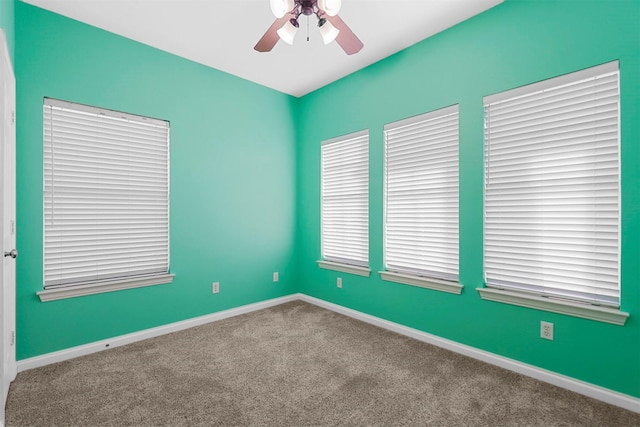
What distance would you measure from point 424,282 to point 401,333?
602 mm

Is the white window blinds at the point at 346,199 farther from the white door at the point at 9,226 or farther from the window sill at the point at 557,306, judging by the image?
the white door at the point at 9,226

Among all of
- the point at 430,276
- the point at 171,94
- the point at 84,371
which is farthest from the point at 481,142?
the point at 84,371

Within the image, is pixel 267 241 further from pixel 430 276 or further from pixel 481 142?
pixel 481 142

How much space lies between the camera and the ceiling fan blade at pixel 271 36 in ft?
6.67

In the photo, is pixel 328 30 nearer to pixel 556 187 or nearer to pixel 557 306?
pixel 556 187

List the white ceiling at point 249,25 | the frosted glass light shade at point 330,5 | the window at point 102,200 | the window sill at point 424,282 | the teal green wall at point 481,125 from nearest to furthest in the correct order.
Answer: the frosted glass light shade at point 330,5
the teal green wall at point 481,125
the white ceiling at point 249,25
the window at point 102,200
the window sill at point 424,282

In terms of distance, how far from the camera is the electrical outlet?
7.38ft

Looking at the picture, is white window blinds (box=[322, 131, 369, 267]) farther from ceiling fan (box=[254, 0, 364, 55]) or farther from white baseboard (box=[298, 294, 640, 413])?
ceiling fan (box=[254, 0, 364, 55])

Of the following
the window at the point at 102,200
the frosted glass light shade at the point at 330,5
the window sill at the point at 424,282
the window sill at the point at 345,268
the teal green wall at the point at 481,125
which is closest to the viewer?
the frosted glass light shade at the point at 330,5

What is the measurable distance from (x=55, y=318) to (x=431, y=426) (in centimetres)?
293

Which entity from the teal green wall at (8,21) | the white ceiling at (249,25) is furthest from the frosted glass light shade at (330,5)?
the teal green wall at (8,21)

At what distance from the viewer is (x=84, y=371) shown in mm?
2432

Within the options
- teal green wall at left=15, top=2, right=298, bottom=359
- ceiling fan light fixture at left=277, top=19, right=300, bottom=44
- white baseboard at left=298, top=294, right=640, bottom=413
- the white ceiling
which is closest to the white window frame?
white baseboard at left=298, top=294, right=640, bottom=413

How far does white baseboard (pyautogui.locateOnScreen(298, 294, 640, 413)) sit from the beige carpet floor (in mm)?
57
